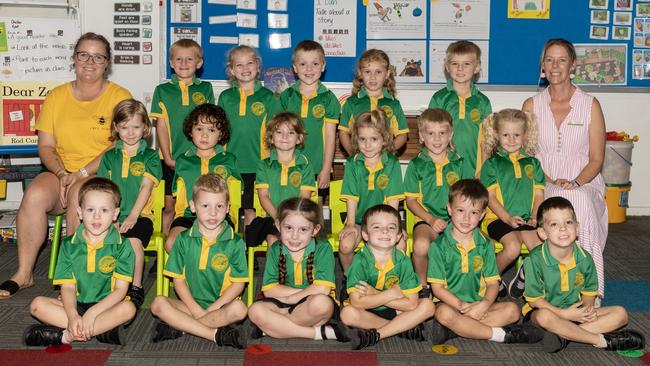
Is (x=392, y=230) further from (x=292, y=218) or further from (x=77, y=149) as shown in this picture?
(x=77, y=149)

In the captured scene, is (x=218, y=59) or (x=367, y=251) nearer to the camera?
(x=367, y=251)

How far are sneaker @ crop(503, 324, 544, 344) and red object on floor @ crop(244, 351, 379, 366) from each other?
0.59 metres

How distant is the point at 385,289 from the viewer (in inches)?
128

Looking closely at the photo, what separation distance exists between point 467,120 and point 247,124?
3.98 ft

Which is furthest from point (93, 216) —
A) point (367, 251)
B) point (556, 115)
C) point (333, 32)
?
point (333, 32)

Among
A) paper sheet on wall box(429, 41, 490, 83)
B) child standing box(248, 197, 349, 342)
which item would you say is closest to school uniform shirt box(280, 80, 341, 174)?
child standing box(248, 197, 349, 342)

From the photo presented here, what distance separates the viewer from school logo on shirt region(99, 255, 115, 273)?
3.13 meters

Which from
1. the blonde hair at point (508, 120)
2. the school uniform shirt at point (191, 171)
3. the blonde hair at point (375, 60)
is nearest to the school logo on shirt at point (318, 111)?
the blonde hair at point (375, 60)

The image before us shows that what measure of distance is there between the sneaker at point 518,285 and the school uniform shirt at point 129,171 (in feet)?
5.92

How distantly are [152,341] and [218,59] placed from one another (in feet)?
9.26

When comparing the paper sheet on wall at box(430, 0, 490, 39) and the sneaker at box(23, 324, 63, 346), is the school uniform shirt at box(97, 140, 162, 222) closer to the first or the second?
the sneaker at box(23, 324, 63, 346)

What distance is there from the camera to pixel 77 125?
3.92 meters

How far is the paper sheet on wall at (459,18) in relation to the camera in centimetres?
549

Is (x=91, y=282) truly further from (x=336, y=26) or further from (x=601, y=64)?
(x=601, y=64)
